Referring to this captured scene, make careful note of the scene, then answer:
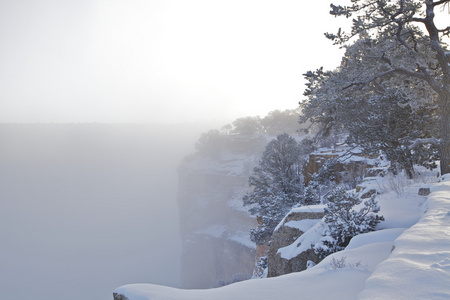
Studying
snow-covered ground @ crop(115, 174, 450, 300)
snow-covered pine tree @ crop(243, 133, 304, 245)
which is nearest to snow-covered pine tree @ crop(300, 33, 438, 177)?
snow-covered ground @ crop(115, 174, 450, 300)

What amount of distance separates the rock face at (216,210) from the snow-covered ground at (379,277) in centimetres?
3937

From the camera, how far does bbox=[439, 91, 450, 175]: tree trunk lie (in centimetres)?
827

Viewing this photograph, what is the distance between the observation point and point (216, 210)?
→ 2122 inches

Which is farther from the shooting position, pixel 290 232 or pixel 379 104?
pixel 379 104

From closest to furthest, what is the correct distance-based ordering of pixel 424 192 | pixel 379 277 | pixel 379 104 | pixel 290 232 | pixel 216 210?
pixel 379 277 → pixel 424 192 → pixel 290 232 → pixel 379 104 → pixel 216 210

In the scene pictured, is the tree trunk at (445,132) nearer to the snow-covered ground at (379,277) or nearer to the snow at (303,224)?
the snow at (303,224)

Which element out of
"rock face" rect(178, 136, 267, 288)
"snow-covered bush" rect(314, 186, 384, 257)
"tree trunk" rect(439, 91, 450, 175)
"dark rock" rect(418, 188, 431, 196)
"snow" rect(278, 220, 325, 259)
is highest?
"tree trunk" rect(439, 91, 450, 175)

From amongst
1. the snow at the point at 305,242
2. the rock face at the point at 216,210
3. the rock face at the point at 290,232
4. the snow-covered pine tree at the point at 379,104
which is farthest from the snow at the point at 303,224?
the rock face at the point at 216,210

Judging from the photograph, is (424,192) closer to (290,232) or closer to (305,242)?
(305,242)

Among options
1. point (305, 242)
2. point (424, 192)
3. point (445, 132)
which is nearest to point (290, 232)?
point (305, 242)

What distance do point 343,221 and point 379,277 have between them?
166 inches

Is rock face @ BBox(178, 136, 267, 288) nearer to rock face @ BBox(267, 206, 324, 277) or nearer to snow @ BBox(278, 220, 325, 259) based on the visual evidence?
rock face @ BBox(267, 206, 324, 277)

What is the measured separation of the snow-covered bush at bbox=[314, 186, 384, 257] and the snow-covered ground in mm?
940

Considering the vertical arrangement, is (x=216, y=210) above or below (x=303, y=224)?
below
